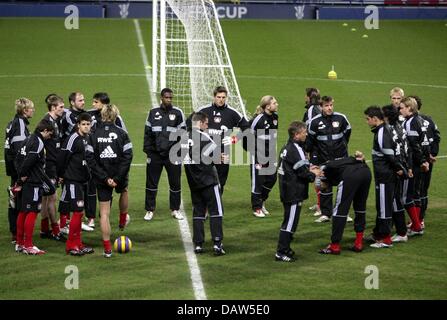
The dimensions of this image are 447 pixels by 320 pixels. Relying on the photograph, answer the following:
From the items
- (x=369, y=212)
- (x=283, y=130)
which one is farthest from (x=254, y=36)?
(x=369, y=212)

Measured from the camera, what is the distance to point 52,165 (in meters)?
13.4

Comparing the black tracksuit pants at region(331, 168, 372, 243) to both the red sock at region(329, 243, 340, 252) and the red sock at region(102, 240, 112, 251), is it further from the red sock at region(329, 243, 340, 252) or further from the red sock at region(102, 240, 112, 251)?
the red sock at region(102, 240, 112, 251)

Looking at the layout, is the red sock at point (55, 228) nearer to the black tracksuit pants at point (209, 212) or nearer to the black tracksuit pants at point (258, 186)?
the black tracksuit pants at point (209, 212)

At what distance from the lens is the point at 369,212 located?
49.8ft

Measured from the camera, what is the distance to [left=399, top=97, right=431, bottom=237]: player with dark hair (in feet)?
45.2

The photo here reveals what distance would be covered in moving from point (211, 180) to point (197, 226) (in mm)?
674

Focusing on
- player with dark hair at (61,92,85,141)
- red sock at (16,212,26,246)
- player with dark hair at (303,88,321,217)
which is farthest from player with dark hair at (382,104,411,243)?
red sock at (16,212,26,246)

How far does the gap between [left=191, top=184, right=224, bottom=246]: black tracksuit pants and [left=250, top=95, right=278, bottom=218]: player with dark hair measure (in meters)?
2.08

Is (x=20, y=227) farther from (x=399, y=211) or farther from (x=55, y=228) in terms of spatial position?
(x=399, y=211)

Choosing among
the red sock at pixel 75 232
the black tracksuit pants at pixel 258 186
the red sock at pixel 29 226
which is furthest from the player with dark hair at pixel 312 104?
the red sock at pixel 29 226

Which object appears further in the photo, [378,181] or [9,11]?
[9,11]

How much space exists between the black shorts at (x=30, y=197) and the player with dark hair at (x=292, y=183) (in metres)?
3.34

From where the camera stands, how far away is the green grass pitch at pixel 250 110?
1150 centimetres

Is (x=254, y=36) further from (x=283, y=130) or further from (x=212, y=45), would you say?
(x=283, y=130)
